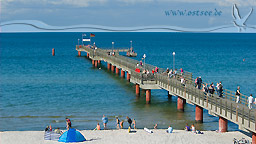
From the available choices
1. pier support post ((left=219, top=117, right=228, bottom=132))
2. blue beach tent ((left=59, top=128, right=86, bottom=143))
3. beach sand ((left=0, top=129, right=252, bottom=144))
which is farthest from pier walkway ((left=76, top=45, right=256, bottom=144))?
blue beach tent ((left=59, top=128, right=86, bottom=143))

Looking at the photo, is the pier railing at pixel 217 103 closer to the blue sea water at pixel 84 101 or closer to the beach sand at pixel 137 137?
the beach sand at pixel 137 137

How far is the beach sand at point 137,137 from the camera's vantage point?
84.7ft

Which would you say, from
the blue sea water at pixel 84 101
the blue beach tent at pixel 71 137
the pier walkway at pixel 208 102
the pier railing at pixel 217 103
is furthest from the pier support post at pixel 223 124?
the blue beach tent at pixel 71 137

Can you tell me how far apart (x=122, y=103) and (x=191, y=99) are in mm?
11003

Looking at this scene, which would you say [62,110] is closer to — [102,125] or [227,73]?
[102,125]

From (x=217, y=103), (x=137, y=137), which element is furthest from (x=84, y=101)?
(x=217, y=103)

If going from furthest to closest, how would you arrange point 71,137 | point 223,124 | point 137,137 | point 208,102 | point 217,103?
point 208,102 < point 217,103 < point 223,124 < point 137,137 < point 71,137

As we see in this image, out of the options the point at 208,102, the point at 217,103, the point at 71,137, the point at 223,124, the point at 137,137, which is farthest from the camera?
the point at 208,102

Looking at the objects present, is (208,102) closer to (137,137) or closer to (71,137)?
(137,137)

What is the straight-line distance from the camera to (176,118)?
35188 millimetres

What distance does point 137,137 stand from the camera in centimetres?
2684

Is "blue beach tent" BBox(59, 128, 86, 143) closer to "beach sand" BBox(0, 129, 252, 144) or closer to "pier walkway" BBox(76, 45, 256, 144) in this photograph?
"beach sand" BBox(0, 129, 252, 144)

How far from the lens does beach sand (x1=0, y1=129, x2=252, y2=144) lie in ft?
84.7

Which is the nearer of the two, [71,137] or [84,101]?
[71,137]
